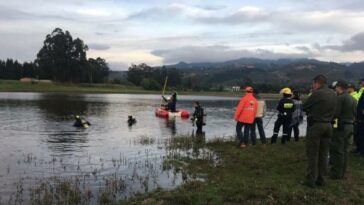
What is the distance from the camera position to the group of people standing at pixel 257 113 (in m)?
19.1

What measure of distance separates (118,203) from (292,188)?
4.31m

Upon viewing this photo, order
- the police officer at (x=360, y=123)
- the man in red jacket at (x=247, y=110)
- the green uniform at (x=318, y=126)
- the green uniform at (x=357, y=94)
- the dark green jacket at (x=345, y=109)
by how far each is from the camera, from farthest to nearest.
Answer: the man in red jacket at (x=247, y=110) → the green uniform at (x=357, y=94) → the police officer at (x=360, y=123) → the dark green jacket at (x=345, y=109) → the green uniform at (x=318, y=126)

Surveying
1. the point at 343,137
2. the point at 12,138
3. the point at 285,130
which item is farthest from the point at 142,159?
the point at 12,138

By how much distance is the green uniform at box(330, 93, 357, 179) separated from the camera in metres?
12.8

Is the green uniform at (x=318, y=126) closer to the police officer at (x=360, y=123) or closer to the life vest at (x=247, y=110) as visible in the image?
the police officer at (x=360, y=123)

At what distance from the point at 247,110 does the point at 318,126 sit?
294 inches

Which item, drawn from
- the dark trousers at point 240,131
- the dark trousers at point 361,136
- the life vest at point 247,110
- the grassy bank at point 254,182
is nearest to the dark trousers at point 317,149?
the grassy bank at point 254,182

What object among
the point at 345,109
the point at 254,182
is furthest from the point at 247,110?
the point at 254,182

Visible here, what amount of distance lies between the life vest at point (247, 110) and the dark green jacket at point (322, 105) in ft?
23.0

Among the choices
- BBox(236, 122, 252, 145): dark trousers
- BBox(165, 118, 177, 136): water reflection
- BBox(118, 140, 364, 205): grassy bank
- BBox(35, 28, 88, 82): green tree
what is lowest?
BBox(165, 118, 177, 136): water reflection

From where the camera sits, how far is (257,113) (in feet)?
67.2

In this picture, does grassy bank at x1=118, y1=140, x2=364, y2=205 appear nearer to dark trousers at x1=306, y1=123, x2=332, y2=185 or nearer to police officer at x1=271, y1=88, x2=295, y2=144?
dark trousers at x1=306, y1=123, x2=332, y2=185

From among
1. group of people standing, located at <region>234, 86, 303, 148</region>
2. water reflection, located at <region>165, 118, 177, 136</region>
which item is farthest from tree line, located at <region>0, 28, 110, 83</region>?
group of people standing, located at <region>234, 86, 303, 148</region>

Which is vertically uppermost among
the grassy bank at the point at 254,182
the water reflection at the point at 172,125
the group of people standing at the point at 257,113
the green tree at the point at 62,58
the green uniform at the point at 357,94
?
the green tree at the point at 62,58
